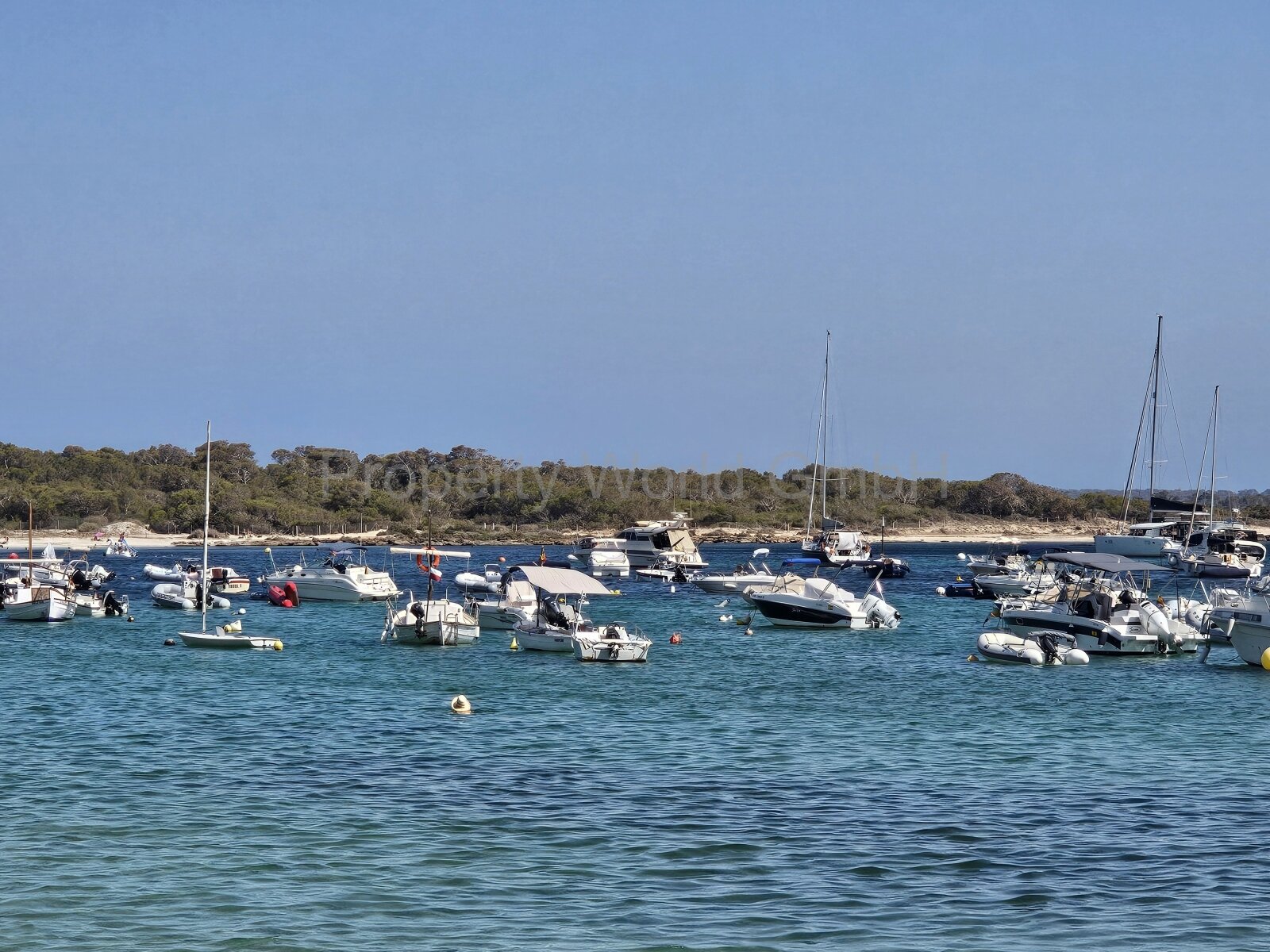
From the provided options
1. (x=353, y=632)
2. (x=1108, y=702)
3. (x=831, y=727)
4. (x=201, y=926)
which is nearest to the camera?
(x=201, y=926)

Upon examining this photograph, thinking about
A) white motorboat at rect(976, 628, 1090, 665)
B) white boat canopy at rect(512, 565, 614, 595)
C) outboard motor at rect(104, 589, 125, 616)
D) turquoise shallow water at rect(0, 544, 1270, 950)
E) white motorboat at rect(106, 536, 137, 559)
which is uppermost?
white boat canopy at rect(512, 565, 614, 595)

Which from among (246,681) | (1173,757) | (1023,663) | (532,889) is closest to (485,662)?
(246,681)

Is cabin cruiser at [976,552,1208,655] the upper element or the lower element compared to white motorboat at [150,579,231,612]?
upper

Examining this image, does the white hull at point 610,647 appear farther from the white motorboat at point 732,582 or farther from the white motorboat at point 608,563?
the white motorboat at point 608,563

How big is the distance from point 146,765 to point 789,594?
41.6 meters

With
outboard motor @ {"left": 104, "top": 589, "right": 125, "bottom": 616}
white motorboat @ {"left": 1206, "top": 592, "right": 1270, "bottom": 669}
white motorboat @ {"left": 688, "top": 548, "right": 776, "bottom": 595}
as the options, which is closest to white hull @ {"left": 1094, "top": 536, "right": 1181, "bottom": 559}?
white motorboat @ {"left": 688, "top": 548, "right": 776, "bottom": 595}

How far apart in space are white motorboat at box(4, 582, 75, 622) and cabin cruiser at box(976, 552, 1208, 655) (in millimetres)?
44329

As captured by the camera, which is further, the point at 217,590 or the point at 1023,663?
the point at 217,590

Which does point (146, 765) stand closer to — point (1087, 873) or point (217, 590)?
point (1087, 873)

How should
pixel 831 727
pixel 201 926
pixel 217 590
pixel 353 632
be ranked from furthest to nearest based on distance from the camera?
pixel 217 590, pixel 353 632, pixel 831 727, pixel 201 926

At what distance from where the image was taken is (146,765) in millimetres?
31078

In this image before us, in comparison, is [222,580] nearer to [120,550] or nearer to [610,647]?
[610,647]

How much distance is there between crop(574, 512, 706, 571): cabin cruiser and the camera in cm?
12800

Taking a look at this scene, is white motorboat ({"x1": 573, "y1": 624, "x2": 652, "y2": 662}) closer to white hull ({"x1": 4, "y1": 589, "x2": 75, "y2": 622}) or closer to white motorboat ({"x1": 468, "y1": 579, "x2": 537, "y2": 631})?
white motorboat ({"x1": 468, "y1": 579, "x2": 537, "y2": 631})
